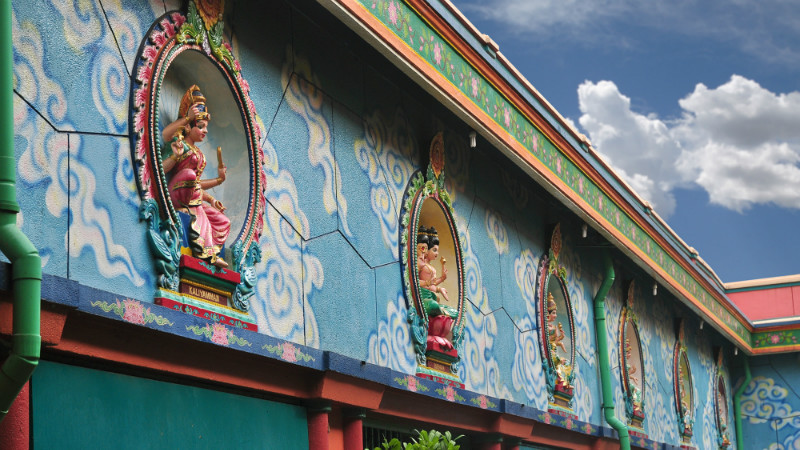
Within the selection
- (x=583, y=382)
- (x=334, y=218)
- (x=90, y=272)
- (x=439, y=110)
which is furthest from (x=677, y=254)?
(x=90, y=272)

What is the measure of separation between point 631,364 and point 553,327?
3.44m

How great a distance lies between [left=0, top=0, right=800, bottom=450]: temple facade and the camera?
489 centimetres

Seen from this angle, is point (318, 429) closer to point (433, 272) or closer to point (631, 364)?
point (433, 272)

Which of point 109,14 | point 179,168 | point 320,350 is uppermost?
point 109,14

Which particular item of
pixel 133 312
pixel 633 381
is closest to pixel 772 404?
pixel 633 381

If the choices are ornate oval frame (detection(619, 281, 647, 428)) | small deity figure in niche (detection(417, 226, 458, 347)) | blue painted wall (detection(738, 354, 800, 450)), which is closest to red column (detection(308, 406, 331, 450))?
small deity figure in niche (detection(417, 226, 458, 347))

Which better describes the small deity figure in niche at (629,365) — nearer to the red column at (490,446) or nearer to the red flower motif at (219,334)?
the red column at (490,446)

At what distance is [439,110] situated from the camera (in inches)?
356

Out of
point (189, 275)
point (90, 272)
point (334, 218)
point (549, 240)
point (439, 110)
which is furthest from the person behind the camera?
point (549, 240)

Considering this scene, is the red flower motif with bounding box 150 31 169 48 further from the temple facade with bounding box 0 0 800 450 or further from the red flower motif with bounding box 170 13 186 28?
the red flower motif with bounding box 170 13 186 28

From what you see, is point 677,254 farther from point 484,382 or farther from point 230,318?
point 230,318

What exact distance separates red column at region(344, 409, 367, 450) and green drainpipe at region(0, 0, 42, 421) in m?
3.20

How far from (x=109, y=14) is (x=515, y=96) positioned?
5.25 metres

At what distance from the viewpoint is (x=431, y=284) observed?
886cm
